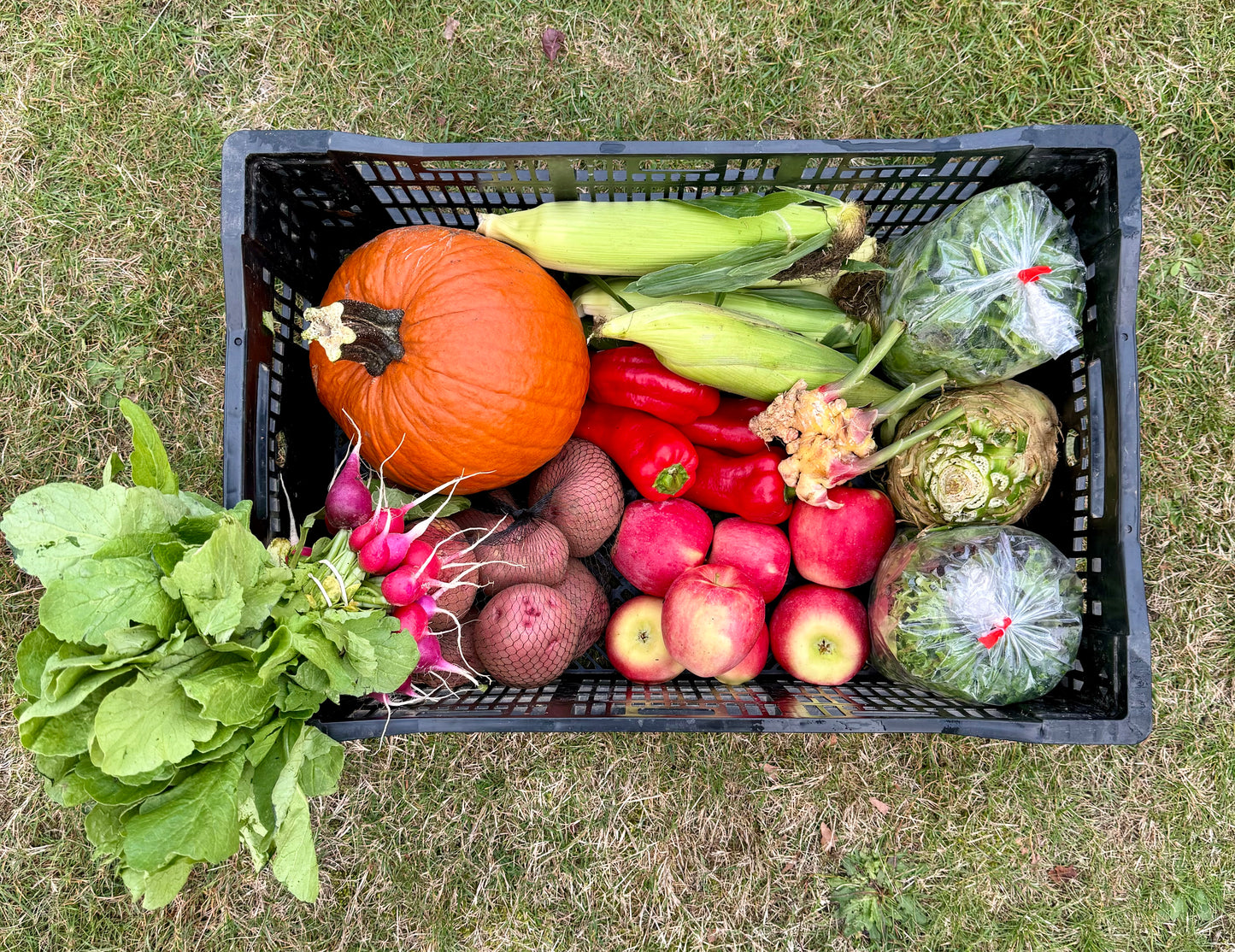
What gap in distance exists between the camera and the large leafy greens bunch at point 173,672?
128 centimetres

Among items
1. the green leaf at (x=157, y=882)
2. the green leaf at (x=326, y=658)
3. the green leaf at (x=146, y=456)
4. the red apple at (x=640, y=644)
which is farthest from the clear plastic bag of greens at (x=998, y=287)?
the green leaf at (x=157, y=882)

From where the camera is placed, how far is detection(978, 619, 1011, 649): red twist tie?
1624mm

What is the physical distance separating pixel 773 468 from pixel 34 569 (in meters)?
1.59

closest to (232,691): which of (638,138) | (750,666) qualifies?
Answer: (750,666)

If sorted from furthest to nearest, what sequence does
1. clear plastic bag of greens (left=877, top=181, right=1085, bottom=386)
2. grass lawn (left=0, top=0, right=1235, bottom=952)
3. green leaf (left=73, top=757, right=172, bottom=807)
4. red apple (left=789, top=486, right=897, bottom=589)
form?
grass lawn (left=0, top=0, right=1235, bottom=952), red apple (left=789, top=486, right=897, bottom=589), clear plastic bag of greens (left=877, top=181, right=1085, bottom=386), green leaf (left=73, top=757, right=172, bottom=807)

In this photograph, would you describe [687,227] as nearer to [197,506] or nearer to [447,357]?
[447,357]

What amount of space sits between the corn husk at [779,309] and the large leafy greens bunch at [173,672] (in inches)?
38.5

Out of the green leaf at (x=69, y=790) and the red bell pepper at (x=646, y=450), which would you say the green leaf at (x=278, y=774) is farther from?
the red bell pepper at (x=646, y=450)

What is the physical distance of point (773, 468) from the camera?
201 centimetres

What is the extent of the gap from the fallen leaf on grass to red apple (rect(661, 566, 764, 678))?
1.71 m

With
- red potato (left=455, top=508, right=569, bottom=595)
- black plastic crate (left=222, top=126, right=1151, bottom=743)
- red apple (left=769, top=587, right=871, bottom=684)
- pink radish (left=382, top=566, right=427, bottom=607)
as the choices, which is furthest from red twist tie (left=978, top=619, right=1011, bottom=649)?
pink radish (left=382, top=566, right=427, bottom=607)

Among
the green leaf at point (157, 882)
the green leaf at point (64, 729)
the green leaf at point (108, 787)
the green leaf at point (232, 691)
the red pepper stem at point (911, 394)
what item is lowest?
the green leaf at point (157, 882)

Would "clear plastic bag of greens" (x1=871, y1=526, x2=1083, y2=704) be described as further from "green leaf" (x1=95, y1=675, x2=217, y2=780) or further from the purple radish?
"green leaf" (x1=95, y1=675, x2=217, y2=780)

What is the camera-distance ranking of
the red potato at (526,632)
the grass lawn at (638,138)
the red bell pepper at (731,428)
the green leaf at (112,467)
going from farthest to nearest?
the grass lawn at (638,138)
the red bell pepper at (731,428)
the red potato at (526,632)
the green leaf at (112,467)
